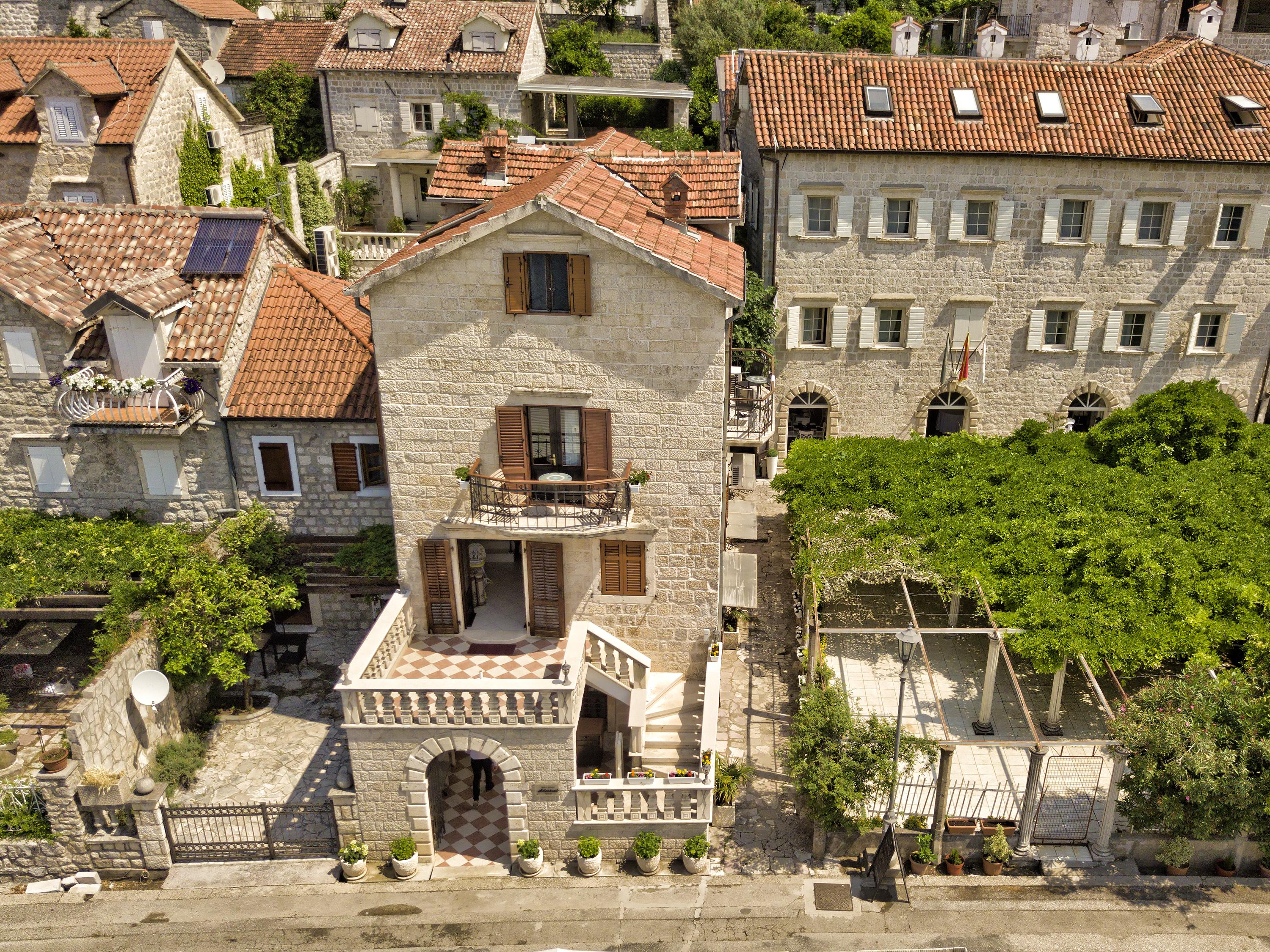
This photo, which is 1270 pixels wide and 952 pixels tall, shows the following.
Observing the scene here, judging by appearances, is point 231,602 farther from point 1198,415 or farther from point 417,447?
point 1198,415

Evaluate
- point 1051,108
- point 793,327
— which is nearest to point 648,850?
point 793,327

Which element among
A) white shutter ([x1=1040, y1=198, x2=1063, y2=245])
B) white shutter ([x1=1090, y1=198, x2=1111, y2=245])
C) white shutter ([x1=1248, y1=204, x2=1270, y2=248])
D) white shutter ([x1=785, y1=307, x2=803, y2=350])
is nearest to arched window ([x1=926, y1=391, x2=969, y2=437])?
white shutter ([x1=785, y1=307, x2=803, y2=350])

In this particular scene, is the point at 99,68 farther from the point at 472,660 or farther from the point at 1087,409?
the point at 1087,409

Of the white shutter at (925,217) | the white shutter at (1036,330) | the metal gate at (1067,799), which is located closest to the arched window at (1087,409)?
the white shutter at (1036,330)

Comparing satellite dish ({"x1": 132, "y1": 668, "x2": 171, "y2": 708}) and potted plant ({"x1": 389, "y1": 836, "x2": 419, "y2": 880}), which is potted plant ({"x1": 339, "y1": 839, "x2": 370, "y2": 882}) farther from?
satellite dish ({"x1": 132, "y1": 668, "x2": 171, "y2": 708})

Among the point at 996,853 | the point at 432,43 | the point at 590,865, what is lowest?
the point at 590,865
